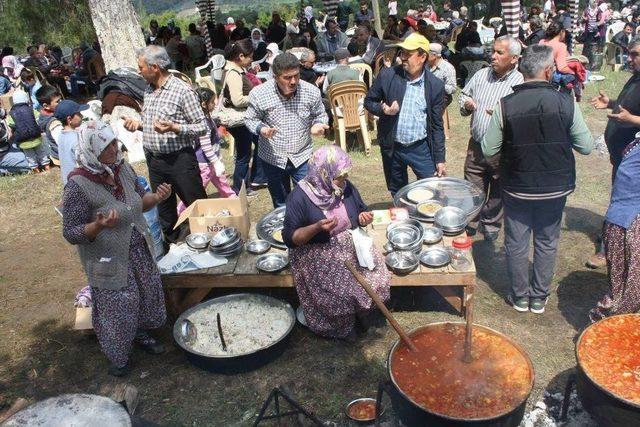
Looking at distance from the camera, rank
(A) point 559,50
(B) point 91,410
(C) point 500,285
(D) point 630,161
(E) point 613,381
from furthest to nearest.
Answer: (A) point 559,50 → (C) point 500,285 → (D) point 630,161 → (E) point 613,381 → (B) point 91,410

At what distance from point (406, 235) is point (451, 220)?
1.50 ft

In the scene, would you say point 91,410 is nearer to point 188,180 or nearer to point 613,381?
point 613,381

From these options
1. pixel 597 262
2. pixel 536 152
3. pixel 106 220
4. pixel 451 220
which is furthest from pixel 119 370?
pixel 597 262

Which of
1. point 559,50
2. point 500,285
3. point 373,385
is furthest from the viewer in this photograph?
point 559,50

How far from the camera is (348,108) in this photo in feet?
27.6

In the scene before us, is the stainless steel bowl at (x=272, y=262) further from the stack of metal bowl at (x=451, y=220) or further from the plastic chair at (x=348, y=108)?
the plastic chair at (x=348, y=108)

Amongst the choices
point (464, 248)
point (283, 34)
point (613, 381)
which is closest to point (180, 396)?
point (464, 248)

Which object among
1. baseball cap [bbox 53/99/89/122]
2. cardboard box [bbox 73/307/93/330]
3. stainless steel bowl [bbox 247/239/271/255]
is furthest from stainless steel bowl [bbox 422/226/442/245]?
baseball cap [bbox 53/99/89/122]

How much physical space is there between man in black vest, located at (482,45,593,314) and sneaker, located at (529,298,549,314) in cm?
14

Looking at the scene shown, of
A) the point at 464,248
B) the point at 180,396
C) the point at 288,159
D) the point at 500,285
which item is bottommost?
the point at 500,285

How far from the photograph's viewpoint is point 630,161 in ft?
11.2

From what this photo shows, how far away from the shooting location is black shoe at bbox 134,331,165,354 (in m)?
4.13

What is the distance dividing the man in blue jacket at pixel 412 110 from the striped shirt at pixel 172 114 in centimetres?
166

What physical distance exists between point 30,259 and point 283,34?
1299 cm
